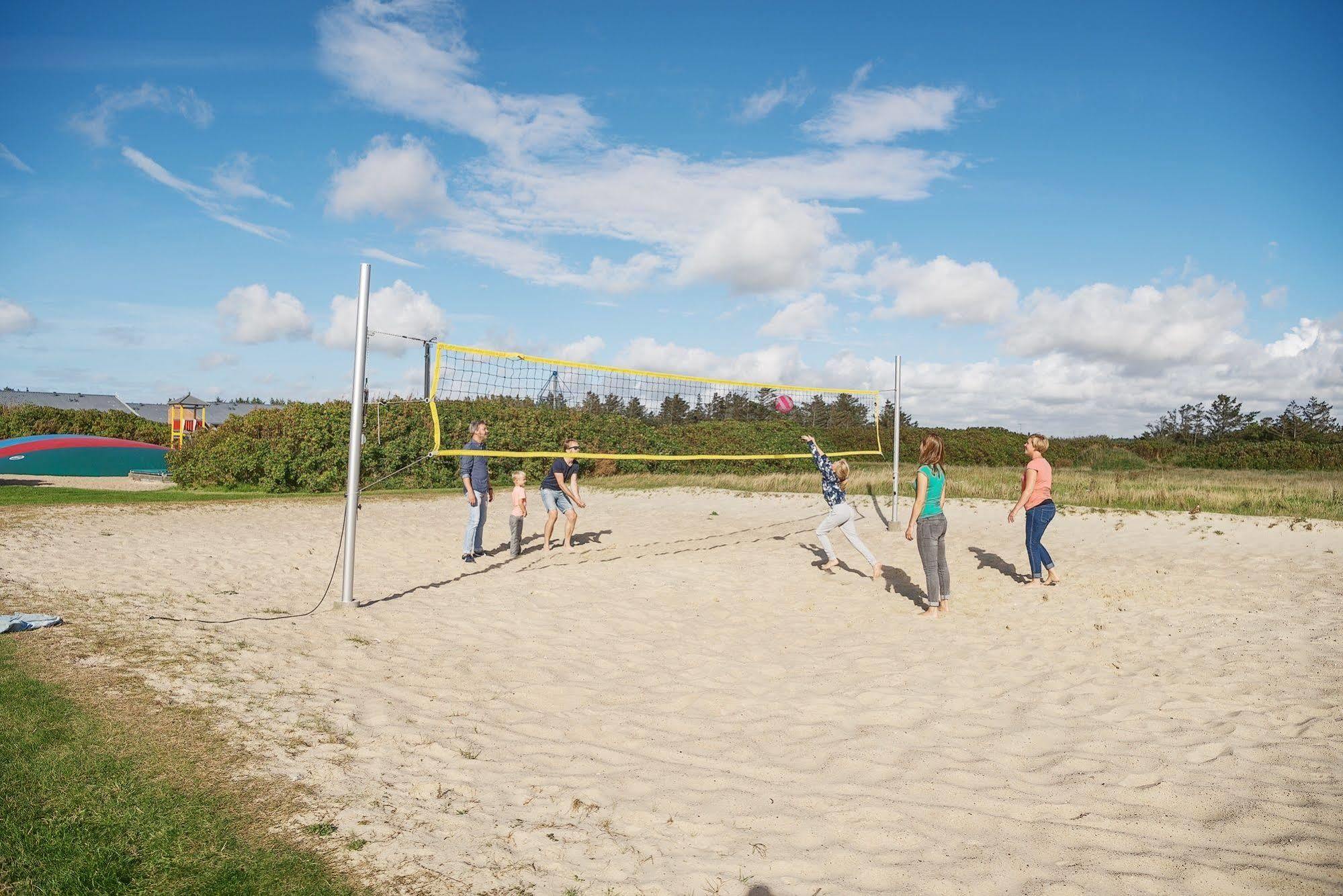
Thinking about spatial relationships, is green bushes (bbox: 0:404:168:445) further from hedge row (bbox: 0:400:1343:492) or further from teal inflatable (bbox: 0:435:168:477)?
teal inflatable (bbox: 0:435:168:477)

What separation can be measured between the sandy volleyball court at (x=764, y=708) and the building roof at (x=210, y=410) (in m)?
29.7

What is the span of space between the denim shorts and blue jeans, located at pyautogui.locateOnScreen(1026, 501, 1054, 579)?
5.01 meters

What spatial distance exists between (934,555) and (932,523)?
314 mm

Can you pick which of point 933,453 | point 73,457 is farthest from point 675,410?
point 73,457

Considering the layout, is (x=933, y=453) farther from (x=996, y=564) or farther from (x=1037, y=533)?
(x=996, y=564)

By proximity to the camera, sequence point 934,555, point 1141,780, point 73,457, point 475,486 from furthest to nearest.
Answer: point 73,457, point 475,486, point 934,555, point 1141,780

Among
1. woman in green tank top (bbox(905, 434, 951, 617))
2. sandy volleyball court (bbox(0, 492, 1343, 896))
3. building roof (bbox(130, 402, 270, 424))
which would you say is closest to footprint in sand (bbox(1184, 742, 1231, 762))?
sandy volleyball court (bbox(0, 492, 1343, 896))

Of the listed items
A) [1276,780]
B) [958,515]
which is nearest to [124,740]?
[1276,780]

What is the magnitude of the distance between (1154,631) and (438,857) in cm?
597

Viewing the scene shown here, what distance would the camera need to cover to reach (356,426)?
6375 millimetres

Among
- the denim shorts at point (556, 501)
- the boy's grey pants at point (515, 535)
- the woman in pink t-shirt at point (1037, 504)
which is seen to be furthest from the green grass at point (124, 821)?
the woman in pink t-shirt at point (1037, 504)

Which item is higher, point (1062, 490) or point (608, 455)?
point (608, 455)

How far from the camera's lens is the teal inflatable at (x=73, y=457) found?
19.1 metres

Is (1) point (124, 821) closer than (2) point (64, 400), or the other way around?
(1) point (124, 821)
